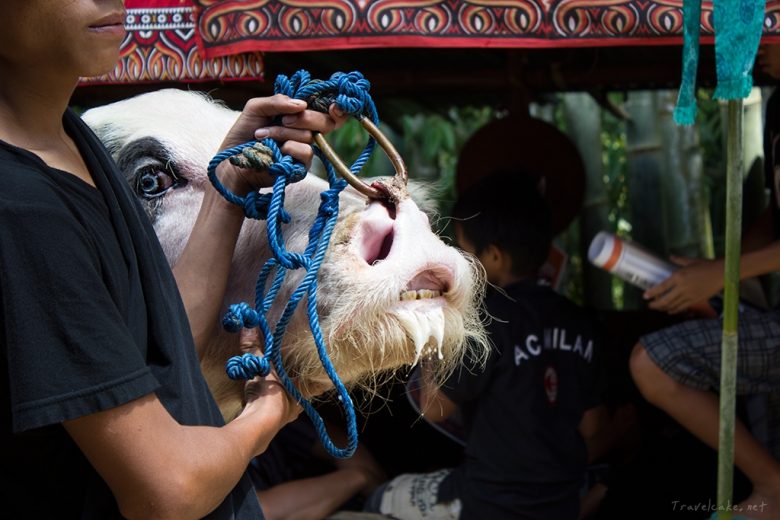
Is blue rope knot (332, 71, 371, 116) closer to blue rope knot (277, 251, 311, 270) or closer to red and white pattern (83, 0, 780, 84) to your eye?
blue rope knot (277, 251, 311, 270)

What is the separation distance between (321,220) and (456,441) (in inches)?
84.6

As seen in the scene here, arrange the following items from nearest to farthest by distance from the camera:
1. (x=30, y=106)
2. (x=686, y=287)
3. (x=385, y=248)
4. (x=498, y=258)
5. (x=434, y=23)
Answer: (x=30, y=106) → (x=385, y=248) → (x=434, y=23) → (x=686, y=287) → (x=498, y=258)

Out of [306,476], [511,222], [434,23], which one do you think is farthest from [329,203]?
[306,476]

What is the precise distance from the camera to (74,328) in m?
0.96

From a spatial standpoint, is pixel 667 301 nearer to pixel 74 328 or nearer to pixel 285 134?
pixel 285 134

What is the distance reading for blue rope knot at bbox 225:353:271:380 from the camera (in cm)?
126

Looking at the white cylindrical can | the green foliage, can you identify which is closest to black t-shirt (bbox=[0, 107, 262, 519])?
the white cylindrical can

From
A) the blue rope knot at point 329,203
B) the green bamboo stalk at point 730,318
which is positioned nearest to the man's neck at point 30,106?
the blue rope knot at point 329,203

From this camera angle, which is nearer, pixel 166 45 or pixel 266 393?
pixel 266 393

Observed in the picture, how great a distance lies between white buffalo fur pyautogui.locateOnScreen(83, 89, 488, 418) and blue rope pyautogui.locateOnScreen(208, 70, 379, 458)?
5 centimetres

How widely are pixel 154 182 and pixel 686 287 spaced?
155 cm

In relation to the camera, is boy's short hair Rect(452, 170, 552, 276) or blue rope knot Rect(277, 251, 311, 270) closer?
blue rope knot Rect(277, 251, 311, 270)

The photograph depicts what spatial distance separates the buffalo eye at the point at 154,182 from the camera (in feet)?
5.37

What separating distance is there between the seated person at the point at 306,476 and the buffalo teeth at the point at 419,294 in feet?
6.18
